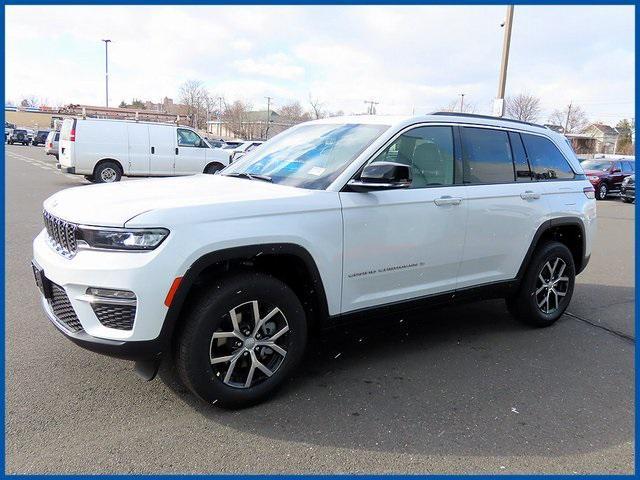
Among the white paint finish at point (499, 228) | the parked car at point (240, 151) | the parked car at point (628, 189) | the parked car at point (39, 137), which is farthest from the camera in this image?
the parked car at point (39, 137)

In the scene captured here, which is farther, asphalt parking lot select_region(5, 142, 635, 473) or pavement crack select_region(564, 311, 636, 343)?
pavement crack select_region(564, 311, 636, 343)

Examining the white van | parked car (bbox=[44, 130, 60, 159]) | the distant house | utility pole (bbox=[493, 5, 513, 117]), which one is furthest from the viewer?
the distant house

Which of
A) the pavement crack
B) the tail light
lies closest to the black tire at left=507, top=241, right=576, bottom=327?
the pavement crack

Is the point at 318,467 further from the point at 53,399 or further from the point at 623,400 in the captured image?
the point at 623,400

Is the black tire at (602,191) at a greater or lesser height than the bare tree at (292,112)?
lesser

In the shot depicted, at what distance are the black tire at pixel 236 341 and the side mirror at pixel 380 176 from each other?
33.8 inches

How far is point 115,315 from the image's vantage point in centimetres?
282

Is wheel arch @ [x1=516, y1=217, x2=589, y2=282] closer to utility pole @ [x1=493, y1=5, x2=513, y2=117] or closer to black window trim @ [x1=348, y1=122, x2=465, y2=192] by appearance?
black window trim @ [x1=348, y1=122, x2=465, y2=192]

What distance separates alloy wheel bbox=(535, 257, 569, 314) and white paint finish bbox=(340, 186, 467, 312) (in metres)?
1.26

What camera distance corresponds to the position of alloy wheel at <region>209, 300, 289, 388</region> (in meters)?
3.12

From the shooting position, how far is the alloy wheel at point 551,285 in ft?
16.1

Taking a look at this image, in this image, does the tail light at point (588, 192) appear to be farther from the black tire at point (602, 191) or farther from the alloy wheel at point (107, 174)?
the black tire at point (602, 191)

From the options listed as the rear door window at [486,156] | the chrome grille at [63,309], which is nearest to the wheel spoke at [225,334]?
the chrome grille at [63,309]

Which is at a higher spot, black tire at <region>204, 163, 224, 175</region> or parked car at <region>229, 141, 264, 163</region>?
parked car at <region>229, 141, 264, 163</region>
